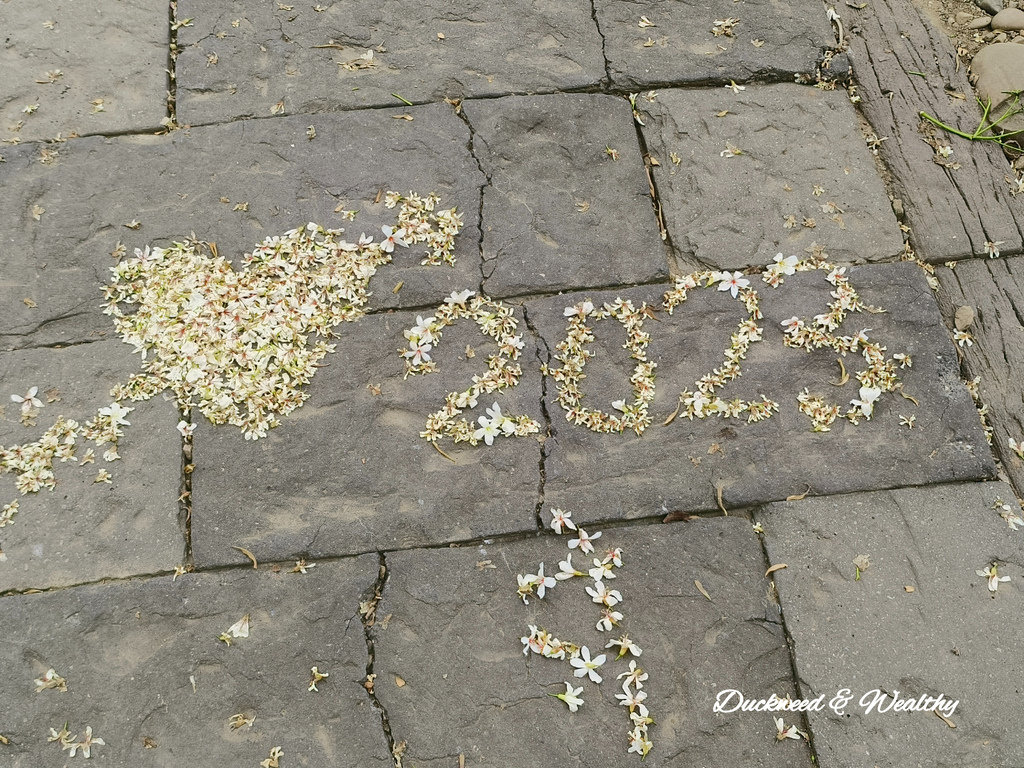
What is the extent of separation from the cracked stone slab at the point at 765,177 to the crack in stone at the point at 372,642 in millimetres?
1469

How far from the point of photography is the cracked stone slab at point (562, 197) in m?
2.56

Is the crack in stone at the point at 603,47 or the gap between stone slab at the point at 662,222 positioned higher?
the crack in stone at the point at 603,47

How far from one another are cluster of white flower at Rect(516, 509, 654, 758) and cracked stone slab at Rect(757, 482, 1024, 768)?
45cm

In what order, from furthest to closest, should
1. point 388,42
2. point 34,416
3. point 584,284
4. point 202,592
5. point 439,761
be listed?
1. point 388,42
2. point 584,284
3. point 34,416
4. point 202,592
5. point 439,761

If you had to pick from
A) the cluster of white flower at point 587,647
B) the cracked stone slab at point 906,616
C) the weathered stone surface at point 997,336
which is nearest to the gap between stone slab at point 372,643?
the cluster of white flower at point 587,647

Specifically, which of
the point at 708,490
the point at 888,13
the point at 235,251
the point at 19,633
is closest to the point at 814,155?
the point at 888,13

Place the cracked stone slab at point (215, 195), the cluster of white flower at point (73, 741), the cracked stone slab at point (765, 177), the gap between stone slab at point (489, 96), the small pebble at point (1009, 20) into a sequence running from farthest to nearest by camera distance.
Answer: the small pebble at point (1009, 20) → the gap between stone slab at point (489, 96) → the cracked stone slab at point (765, 177) → the cracked stone slab at point (215, 195) → the cluster of white flower at point (73, 741)

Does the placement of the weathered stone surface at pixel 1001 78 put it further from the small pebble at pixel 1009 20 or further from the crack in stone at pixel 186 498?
the crack in stone at pixel 186 498

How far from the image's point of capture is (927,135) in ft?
9.36

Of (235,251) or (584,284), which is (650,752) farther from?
(235,251)

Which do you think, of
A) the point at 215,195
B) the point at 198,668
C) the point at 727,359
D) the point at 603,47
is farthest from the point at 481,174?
the point at 198,668

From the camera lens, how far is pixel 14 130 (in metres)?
2.78

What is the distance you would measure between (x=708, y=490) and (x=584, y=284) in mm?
793

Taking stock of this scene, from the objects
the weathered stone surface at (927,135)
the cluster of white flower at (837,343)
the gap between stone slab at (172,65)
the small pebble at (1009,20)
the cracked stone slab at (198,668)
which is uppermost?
the small pebble at (1009,20)
